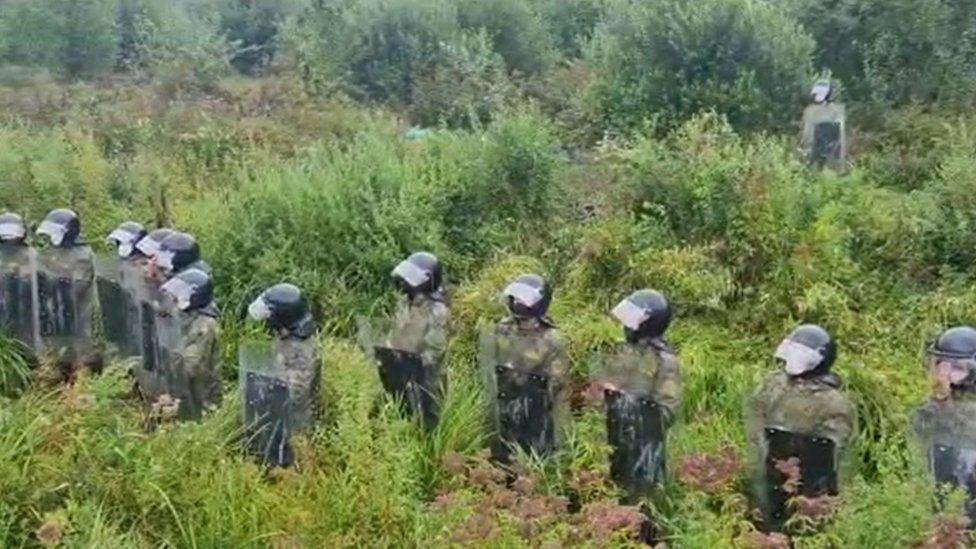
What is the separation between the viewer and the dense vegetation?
16.5ft

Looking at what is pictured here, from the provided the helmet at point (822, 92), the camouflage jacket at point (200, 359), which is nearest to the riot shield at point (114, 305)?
the camouflage jacket at point (200, 359)

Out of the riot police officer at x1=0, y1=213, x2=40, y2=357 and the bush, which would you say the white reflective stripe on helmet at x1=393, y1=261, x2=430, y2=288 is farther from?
the bush

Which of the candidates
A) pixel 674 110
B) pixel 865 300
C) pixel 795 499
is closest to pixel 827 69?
pixel 674 110

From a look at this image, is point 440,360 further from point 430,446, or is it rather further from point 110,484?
point 110,484

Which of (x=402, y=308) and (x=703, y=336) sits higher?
(x=402, y=308)

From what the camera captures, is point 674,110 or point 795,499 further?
point 674,110

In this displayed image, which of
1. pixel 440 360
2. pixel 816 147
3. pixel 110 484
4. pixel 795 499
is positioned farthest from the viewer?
pixel 816 147

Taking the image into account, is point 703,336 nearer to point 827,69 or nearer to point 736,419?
point 736,419

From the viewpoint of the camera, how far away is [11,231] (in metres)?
6.95

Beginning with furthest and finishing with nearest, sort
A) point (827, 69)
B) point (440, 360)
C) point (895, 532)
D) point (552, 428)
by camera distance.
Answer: point (827, 69), point (440, 360), point (552, 428), point (895, 532)

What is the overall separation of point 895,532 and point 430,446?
88.5 inches

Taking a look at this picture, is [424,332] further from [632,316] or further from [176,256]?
[176,256]

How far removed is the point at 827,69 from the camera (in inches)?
528

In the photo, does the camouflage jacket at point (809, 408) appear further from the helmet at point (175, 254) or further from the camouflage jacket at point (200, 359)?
the helmet at point (175, 254)
